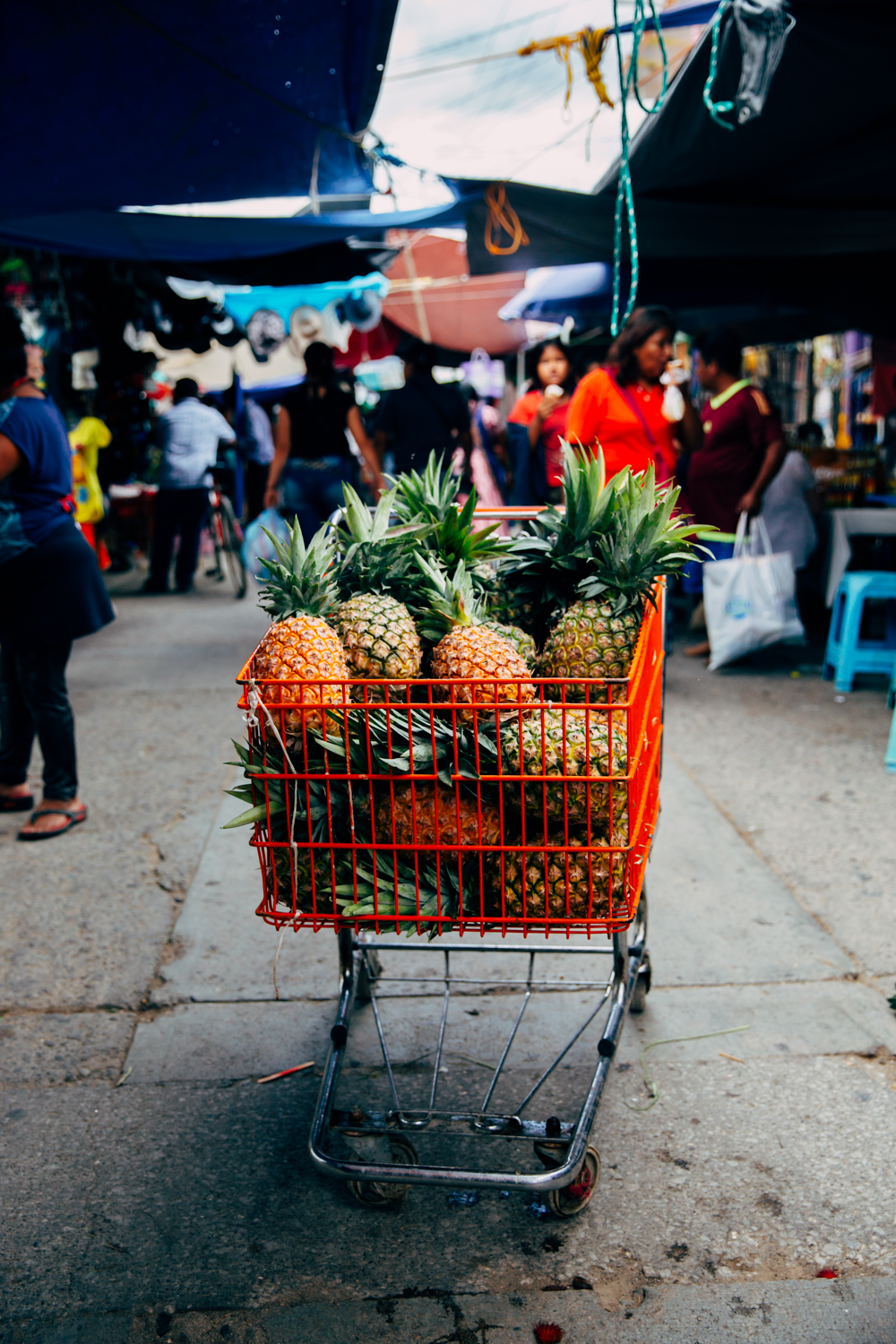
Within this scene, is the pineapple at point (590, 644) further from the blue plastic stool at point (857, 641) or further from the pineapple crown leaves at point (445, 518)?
the blue plastic stool at point (857, 641)

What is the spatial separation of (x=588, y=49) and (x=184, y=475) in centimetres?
713

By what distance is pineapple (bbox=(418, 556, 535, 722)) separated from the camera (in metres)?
2.15

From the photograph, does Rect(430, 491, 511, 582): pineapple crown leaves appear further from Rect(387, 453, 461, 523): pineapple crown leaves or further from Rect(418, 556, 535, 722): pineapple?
Rect(418, 556, 535, 722): pineapple

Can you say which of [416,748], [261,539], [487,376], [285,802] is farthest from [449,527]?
[487,376]

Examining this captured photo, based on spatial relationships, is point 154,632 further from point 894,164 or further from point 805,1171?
point 805,1171

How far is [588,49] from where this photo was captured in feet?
14.3

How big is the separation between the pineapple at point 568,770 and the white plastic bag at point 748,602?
4.85 metres

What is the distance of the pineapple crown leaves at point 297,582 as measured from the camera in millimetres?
2463

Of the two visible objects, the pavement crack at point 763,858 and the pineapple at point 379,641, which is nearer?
the pineapple at point 379,641

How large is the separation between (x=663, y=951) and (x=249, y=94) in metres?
4.35

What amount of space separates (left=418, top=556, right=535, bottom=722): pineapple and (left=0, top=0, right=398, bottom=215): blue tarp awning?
9.88ft

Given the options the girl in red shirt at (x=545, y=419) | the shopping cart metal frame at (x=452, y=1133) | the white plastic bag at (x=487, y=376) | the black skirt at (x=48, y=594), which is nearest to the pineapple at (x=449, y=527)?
the shopping cart metal frame at (x=452, y=1133)

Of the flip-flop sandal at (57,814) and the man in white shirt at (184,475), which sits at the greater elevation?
the man in white shirt at (184,475)

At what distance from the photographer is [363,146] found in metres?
5.70
